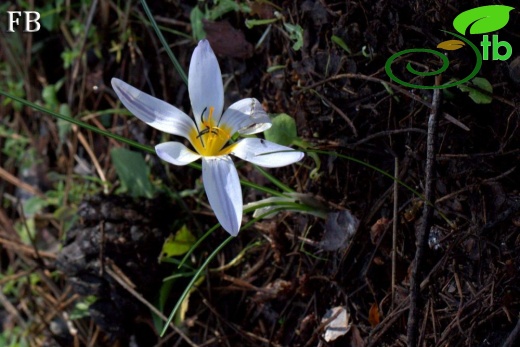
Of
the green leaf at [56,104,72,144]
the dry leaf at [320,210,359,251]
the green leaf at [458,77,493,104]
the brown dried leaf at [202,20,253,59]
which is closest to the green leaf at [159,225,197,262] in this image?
the dry leaf at [320,210,359,251]

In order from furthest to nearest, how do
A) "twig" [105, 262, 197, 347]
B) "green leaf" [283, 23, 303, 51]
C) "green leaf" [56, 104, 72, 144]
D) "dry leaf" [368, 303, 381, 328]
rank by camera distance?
1. "green leaf" [56, 104, 72, 144]
2. "twig" [105, 262, 197, 347]
3. "green leaf" [283, 23, 303, 51]
4. "dry leaf" [368, 303, 381, 328]

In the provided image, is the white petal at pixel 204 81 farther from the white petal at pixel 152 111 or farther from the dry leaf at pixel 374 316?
the dry leaf at pixel 374 316

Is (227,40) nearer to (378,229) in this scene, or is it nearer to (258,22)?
(258,22)

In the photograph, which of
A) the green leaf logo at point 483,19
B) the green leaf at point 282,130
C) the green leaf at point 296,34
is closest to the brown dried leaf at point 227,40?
the green leaf at point 296,34

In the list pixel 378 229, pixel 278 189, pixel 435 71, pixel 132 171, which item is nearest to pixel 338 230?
pixel 378 229

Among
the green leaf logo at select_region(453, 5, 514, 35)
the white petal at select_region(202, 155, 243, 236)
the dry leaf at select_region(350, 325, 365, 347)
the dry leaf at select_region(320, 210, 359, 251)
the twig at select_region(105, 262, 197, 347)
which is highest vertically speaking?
the green leaf logo at select_region(453, 5, 514, 35)

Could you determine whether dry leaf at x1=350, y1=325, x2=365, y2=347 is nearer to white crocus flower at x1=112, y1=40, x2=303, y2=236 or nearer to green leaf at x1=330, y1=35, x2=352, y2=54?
white crocus flower at x1=112, y1=40, x2=303, y2=236
